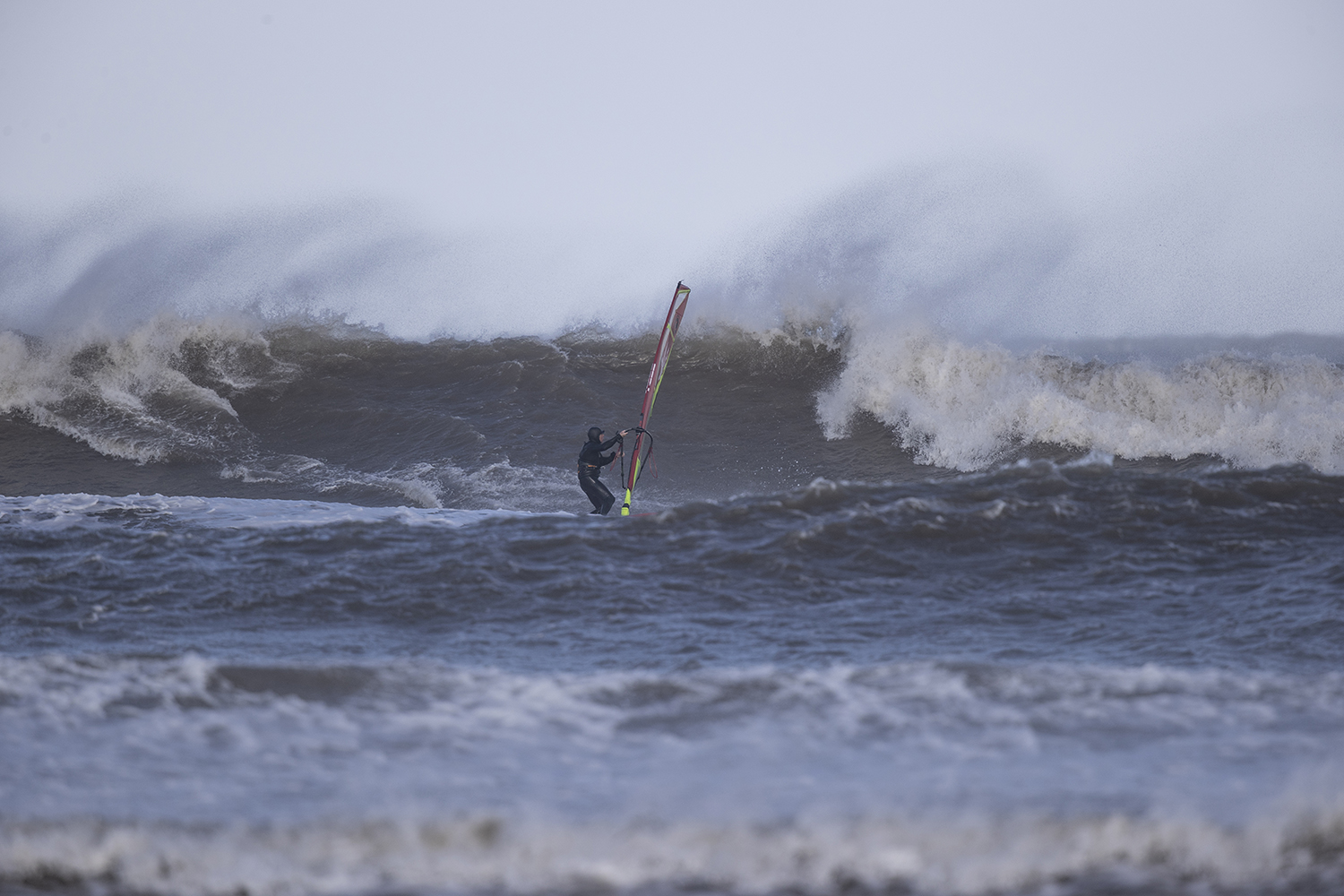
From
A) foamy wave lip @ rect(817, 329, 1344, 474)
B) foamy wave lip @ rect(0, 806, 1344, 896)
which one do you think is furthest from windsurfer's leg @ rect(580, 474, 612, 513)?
foamy wave lip @ rect(0, 806, 1344, 896)

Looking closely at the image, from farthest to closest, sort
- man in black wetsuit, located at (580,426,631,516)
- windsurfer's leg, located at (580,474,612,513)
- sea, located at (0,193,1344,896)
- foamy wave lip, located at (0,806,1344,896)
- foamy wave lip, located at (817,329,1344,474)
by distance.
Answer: foamy wave lip, located at (817,329,1344,474) → windsurfer's leg, located at (580,474,612,513) → man in black wetsuit, located at (580,426,631,516) → sea, located at (0,193,1344,896) → foamy wave lip, located at (0,806,1344,896)

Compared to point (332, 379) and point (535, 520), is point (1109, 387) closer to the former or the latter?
point (535, 520)

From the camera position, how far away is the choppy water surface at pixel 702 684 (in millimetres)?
3709

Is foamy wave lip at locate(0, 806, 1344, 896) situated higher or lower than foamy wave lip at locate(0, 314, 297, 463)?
lower

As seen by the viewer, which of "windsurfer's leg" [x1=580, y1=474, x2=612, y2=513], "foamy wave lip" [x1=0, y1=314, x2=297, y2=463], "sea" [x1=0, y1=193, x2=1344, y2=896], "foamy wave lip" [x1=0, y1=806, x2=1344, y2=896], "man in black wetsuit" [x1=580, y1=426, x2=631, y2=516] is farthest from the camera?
"foamy wave lip" [x1=0, y1=314, x2=297, y2=463]

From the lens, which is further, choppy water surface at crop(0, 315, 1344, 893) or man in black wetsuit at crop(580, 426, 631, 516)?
man in black wetsuit at crop(580, 426, 631, 516)

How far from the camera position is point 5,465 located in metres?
13.1

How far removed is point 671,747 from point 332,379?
1235 cm

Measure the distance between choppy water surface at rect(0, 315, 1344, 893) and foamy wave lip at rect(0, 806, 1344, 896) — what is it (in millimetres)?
13

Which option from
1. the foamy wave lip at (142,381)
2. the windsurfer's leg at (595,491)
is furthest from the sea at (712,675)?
the foamy wave lip at (142,381)

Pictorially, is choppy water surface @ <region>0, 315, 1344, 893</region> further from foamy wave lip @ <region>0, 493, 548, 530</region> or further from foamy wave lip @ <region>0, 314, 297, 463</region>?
foamy wave lip @ <region>0, 314, 297, 463</region>

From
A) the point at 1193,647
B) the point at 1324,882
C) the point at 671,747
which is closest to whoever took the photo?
the point at 1324,882

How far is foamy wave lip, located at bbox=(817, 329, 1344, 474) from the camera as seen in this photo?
38.4 ft

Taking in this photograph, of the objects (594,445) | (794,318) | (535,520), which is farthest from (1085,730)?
(794,318)
